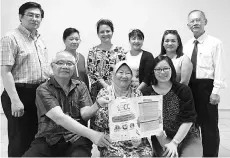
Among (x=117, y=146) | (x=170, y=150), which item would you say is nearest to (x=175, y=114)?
(x=170, y=150)

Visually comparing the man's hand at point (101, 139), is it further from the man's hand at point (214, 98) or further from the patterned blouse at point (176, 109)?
the man's hand at point (214, 98)

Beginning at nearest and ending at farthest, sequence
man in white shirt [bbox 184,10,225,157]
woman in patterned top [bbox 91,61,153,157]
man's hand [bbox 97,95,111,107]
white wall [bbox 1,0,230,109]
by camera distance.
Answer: man's hand [bbox 97,95,111,107] < woman in patterned top [bbox 91,61,153,157] < man in white shirt [bbox 184,10,225,157] < white wall [bbox 1,0,230,109]

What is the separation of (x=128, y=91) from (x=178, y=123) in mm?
567

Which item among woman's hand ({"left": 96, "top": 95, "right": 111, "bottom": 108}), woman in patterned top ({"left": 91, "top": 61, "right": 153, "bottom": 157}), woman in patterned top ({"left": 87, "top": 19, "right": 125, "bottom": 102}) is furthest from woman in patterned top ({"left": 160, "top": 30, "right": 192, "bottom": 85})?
woman's hand ({"left": 96, "top": 95, "right": 111, "bottom": 108})

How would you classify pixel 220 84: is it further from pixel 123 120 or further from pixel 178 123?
pixel 123 120

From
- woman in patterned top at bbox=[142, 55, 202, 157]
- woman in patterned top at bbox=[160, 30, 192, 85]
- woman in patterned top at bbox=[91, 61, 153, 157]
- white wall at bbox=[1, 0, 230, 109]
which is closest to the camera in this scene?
woman in patterned top at bbox=[91, 61, 153, 157]

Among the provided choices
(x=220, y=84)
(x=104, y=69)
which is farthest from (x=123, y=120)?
(x=220, y=84)

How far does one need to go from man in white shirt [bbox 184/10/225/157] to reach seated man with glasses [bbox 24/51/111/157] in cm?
139

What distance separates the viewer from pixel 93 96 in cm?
269

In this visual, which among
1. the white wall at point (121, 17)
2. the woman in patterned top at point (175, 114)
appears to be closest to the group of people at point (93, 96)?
the woman in patterned top at point (175, 114)

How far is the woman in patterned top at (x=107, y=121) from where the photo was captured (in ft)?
6.07

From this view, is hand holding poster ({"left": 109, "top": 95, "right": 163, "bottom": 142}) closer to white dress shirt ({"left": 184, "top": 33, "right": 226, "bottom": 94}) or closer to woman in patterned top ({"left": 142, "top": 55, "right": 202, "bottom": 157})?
woman in patterned top ({"left": 142, "top": 55, "right": 202, "bottom": 157})

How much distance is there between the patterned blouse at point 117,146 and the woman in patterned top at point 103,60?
2.15ft

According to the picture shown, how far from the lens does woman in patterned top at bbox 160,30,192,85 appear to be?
2.43 meters
